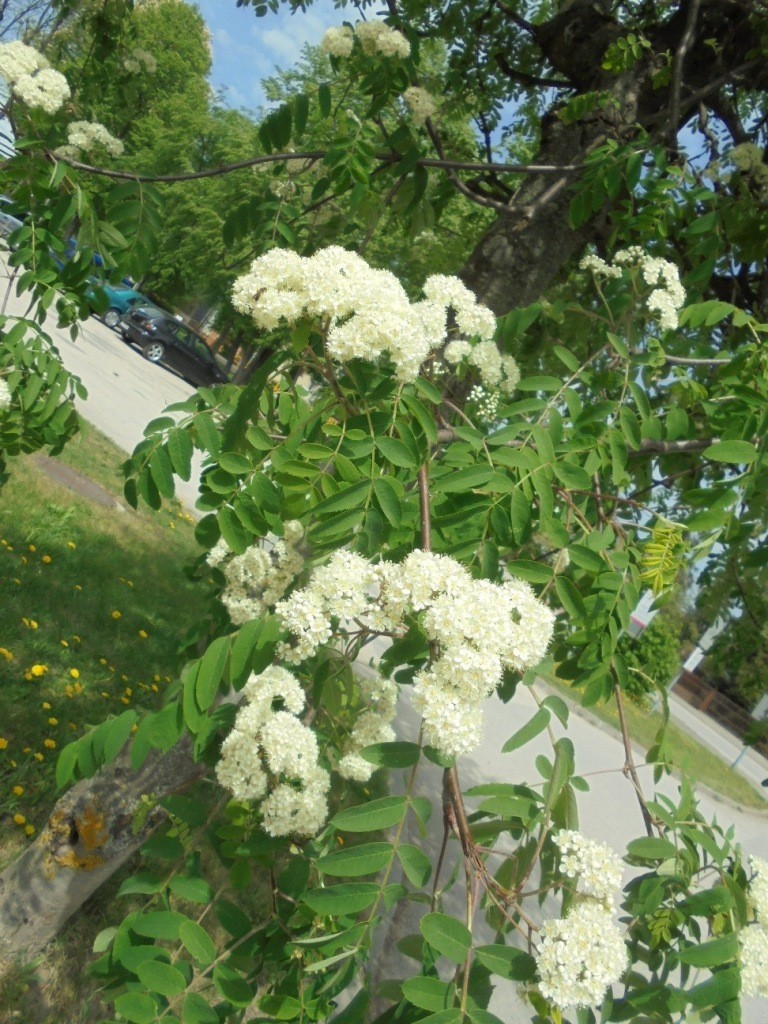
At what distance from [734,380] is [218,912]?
7.76 feet

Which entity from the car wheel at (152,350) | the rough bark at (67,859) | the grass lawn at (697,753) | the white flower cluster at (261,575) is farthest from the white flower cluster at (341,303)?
the car wheel at (152,350)

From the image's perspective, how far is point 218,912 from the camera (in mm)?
1951

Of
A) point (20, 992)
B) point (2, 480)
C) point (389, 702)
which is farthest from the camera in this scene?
point (2, 480)

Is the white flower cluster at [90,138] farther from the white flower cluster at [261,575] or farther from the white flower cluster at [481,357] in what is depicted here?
the white flower cluster at [261,575]

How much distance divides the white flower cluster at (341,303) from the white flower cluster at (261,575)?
2.10ft

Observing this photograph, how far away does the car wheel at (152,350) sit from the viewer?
72.0 feet

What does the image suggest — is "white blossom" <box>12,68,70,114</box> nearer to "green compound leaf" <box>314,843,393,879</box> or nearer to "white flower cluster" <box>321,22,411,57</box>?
"white flower cluster" <box>321,22,411,57</box>

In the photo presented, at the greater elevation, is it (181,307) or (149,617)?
(181,307)

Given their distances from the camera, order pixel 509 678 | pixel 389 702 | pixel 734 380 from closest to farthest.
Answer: pixel 509 678
pixel 389 702
pixel 734 380

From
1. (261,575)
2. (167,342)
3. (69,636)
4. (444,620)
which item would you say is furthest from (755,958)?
(167,342)

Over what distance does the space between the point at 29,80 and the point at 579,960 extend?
3.51 metres

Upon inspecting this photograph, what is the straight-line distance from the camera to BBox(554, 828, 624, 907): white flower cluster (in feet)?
5.17

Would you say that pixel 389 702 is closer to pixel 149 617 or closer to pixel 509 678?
pixel 509 678

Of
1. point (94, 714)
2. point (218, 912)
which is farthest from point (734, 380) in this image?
point (94, 714)
